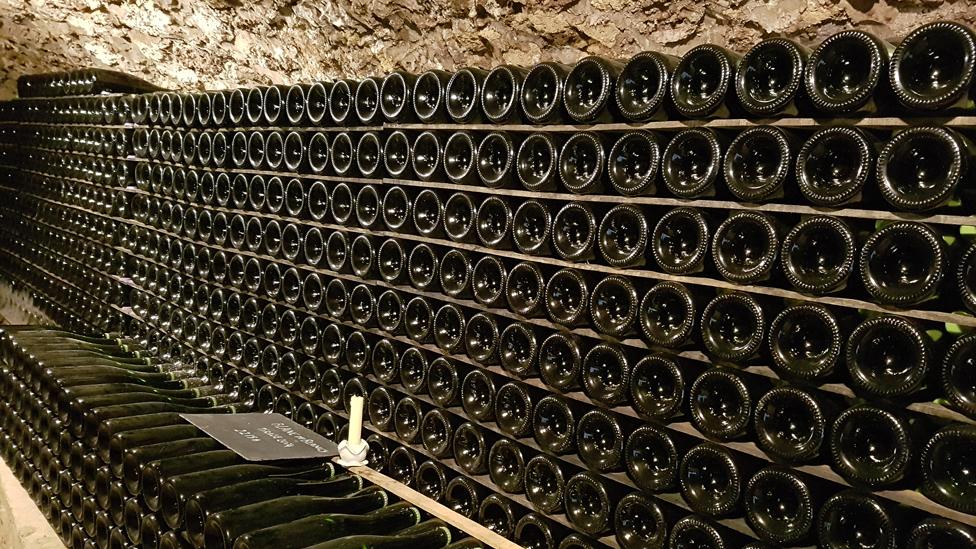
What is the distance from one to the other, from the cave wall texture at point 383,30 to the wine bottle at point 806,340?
0.93m

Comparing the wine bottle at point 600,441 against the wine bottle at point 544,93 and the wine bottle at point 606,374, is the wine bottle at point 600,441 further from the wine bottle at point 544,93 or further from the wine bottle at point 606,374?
the wine bottle at point 544,93

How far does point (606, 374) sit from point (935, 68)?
1278 millimetres

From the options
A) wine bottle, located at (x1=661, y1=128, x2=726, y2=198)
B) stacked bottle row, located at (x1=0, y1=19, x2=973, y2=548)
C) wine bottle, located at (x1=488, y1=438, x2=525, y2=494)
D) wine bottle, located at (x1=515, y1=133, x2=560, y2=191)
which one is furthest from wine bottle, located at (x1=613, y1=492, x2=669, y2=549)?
wine bottle, located at (x1=515, y1=133, x2=560, y2=191)

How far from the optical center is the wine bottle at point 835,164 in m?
1.72

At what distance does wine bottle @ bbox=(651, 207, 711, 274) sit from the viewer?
2.04 meters

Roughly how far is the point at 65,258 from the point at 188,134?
2.46 m

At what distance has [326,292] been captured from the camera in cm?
346

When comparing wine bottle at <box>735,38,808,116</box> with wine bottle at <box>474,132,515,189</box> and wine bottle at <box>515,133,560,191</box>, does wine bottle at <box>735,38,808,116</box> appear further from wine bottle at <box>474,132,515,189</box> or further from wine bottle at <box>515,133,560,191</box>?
wine bottle at <box>474,132,515,189</box>

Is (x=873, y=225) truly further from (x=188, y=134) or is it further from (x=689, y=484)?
(x=188, y=134)

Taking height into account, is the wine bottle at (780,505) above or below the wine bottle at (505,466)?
above

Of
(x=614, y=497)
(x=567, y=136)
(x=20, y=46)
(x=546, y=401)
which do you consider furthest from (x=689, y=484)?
(x=20, y=46)

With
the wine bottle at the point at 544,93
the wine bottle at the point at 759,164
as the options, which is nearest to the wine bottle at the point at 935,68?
the wine bottle at the point at 759,164

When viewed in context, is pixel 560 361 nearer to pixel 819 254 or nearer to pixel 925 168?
pixel 819 254

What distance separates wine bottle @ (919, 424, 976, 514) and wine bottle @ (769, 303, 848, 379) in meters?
0.28
